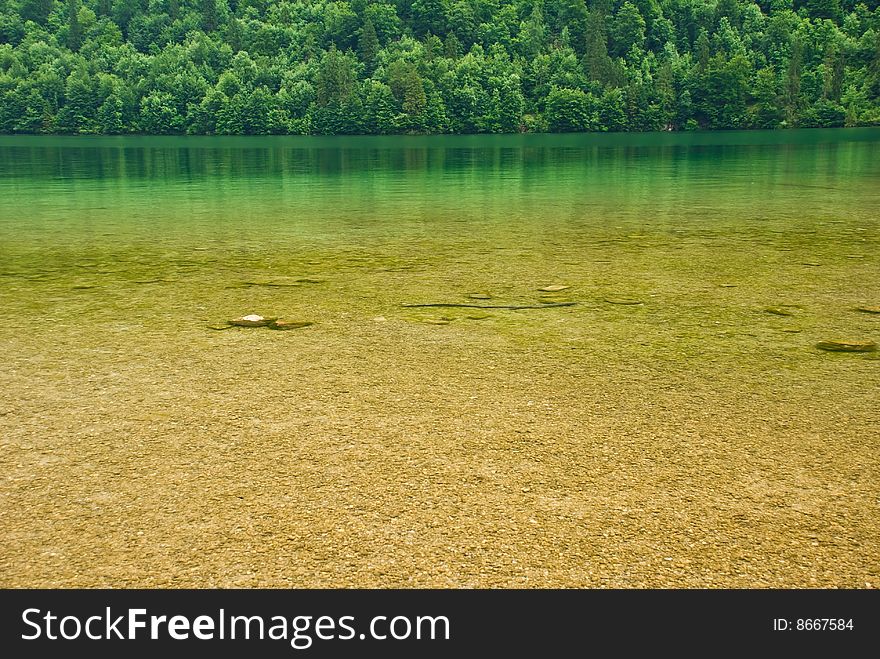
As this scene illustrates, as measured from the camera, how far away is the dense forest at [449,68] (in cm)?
9019

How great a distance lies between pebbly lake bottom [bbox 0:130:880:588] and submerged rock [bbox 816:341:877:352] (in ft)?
0.26

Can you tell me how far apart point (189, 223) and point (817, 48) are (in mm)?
Result: 106239

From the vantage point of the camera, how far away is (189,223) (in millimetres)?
9242

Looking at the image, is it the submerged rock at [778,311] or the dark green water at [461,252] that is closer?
the submerged rock at [778,311]

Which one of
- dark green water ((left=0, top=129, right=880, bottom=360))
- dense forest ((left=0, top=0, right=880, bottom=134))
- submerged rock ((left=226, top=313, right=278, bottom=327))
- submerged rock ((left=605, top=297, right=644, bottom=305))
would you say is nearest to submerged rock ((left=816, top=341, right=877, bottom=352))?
dark green water ((left=0, top=129, right=880, bottom=360))

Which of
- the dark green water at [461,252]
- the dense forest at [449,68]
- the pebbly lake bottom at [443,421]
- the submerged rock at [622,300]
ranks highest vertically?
the dense forest at [449,68]

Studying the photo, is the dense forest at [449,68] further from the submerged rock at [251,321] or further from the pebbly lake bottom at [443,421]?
the submerged rock at [251,321]

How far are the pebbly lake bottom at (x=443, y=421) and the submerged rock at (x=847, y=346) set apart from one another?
3.1 inches

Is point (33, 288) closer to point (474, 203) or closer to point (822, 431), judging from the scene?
point (822, 431)

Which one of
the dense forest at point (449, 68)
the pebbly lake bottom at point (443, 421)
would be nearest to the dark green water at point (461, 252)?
the pebbly lake bottom at point (443, 421)

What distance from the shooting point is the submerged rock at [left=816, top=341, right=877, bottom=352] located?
12.5 feet

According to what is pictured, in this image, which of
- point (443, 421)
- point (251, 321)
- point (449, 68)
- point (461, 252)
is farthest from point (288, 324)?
point (449, 68)

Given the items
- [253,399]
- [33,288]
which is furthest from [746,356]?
[33,288]

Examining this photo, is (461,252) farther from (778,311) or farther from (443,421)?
(443,421)
